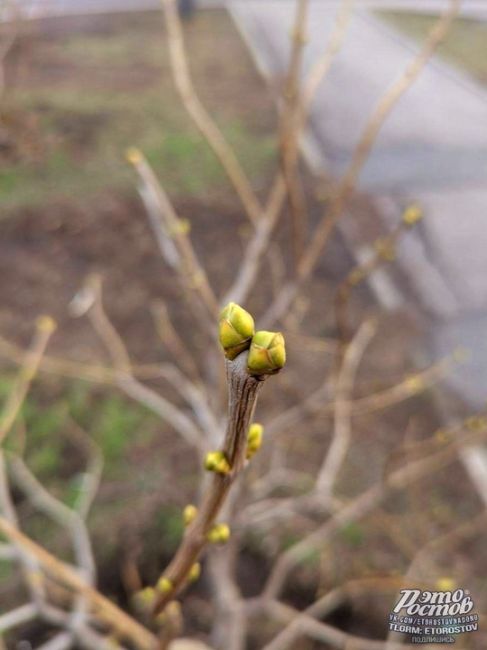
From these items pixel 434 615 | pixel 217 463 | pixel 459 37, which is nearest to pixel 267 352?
pixel 217 463

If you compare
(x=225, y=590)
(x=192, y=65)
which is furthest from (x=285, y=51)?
(x=225, y=590)

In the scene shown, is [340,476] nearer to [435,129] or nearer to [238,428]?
[238,428]

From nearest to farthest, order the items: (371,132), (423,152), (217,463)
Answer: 1. (217,463)
2. (371,132)
3. (423,152)

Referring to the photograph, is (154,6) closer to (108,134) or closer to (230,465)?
(108,134)

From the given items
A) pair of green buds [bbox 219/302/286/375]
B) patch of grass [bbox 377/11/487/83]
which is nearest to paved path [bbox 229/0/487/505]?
patch of grass [bbox 377/11/487/83]

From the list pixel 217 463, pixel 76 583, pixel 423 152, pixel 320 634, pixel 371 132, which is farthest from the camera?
pixel 423 152

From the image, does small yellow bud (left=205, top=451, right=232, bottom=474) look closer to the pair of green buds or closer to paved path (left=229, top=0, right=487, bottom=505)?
the pair of green buds

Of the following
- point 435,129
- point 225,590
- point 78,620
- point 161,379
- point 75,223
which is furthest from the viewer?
point 435,129
